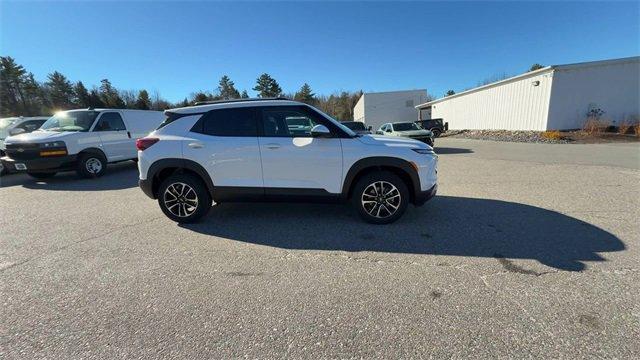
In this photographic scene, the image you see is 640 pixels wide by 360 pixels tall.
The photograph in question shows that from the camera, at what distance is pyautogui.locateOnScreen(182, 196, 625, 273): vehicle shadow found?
363 cm

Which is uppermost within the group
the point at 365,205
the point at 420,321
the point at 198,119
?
the point at 198,119

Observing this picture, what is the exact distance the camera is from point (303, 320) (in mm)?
2520

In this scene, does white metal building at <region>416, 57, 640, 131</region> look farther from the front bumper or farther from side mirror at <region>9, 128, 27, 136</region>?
side mirror at <region>9, 128, 27, 136</region>

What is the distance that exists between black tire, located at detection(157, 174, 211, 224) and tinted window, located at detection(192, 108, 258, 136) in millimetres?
809

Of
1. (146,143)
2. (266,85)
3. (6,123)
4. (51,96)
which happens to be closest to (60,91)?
(51,96)

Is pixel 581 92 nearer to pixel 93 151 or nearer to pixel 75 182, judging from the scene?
pixel 93 151

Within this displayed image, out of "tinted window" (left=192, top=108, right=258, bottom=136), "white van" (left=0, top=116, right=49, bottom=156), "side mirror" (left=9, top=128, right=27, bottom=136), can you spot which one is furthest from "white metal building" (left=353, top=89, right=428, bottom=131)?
"tinted window" (left=192, top=108, right=258, bottom=136)

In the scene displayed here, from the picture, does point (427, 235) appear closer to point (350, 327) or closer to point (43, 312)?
point (350, 327)

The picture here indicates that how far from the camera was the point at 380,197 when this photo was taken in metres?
4.51

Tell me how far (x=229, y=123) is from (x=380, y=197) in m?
2.54

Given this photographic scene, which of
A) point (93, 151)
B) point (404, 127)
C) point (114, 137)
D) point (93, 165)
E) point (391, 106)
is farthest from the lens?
point (391, 106)

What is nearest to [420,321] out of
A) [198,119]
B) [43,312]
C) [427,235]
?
[427,235]

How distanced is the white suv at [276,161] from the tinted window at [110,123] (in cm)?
637

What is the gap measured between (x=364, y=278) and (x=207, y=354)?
1577 mm
